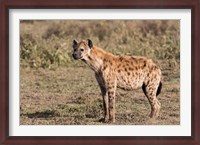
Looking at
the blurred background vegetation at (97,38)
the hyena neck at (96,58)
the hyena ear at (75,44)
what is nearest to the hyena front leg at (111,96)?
the hyena neck at (96,58)

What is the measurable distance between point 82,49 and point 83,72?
0.63ft

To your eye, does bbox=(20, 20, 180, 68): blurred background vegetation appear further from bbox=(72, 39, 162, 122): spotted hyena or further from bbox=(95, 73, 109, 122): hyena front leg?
bbox=(95, 73, 109, 122): hyena front leg

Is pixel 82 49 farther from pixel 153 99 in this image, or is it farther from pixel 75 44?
pixel 153 99

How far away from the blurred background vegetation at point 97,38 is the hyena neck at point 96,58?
0.20 feet

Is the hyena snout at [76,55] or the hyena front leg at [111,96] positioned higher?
the hyena snout at [76,55]

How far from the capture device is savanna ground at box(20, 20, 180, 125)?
6.05m

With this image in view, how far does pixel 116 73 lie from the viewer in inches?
241

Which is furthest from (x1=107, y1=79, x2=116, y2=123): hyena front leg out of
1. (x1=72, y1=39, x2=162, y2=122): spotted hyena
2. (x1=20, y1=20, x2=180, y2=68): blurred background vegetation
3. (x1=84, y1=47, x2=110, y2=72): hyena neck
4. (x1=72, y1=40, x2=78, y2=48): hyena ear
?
(x1=72, y1=40, x2=78, y2=48): hyena ear
